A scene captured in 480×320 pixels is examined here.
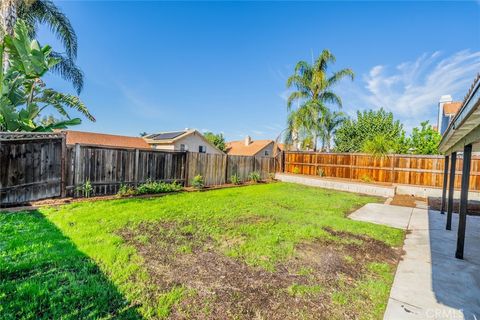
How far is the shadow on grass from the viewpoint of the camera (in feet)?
6.60

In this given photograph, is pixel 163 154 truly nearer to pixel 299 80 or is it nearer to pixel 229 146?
pixel 299 80

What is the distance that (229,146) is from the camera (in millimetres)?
37125

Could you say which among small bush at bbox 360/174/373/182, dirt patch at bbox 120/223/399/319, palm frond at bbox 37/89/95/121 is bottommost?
dirt patch at bbox 120/223/399/319

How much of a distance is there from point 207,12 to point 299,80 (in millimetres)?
8594

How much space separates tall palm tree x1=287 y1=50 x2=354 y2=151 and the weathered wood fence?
1000 centimetres

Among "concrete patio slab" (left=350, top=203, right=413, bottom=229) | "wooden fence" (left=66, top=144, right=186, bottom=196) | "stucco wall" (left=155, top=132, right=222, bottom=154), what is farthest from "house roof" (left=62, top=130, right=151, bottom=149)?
"concrete patio slab" (left=350, top=203, right=413, bottom=229)

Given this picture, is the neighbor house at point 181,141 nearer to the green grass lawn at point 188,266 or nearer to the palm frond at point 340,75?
the palm frond at point 340,75

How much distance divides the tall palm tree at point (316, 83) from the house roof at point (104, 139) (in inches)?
611

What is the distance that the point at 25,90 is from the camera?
23.1 ft

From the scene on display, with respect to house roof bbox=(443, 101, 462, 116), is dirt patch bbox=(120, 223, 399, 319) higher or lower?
lower

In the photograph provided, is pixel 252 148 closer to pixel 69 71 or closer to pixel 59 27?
pixel 69 71

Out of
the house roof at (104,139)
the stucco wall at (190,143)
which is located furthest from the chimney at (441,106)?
the house roof at (104,139)

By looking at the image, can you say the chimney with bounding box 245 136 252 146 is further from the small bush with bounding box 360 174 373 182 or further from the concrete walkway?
the concrete walkway

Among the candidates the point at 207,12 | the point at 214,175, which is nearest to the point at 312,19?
the point at 207,12
